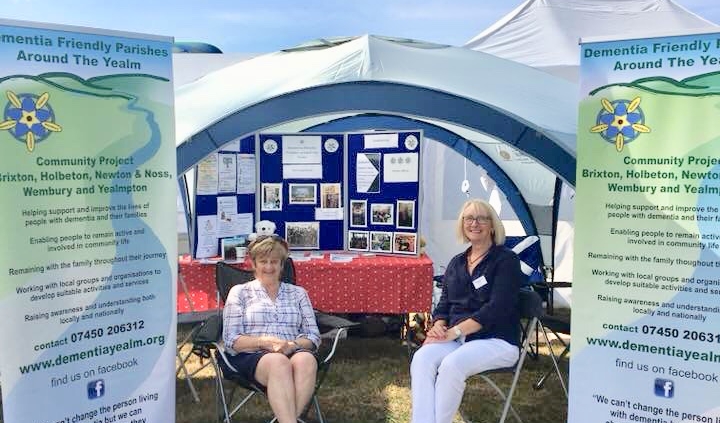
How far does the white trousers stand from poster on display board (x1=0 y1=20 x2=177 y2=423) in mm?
1092

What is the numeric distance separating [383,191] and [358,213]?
10.3 inches

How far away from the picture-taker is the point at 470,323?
282 cm

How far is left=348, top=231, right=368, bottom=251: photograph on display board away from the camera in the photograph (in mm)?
4414

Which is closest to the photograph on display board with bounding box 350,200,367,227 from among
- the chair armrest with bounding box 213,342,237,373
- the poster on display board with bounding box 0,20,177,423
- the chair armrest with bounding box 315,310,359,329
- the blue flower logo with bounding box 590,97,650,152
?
the chair armrest with bounding box 315,310,359,329

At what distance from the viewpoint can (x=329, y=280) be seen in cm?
395

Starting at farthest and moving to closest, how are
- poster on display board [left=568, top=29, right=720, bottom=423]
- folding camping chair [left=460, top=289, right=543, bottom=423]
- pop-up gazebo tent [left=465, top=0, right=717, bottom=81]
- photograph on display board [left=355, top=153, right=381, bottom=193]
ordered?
pop-up gazebo tent [left=465, top=0, right=717, bottom=81], photograph on display board [left=355, top=153, right=381, bottom=193], folding camping chair [left=460, top=289, right=543, bottom=423], poster on display board [left=568, top=29, right=720, bottom=423]

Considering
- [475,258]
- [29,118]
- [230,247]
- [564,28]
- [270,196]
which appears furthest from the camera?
[564,28]

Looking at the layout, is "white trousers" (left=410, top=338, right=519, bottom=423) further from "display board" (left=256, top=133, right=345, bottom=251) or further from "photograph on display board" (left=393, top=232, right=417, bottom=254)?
"display board" (left=256, top=133, right=345, bottom=251)

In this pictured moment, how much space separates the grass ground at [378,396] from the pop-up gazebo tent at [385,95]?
1.32 metres

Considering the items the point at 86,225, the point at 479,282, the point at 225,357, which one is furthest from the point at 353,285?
the point at 86,225


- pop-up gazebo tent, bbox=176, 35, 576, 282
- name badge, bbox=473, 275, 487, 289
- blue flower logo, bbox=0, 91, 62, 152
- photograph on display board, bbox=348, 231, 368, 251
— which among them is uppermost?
pop-up gazebo tent, bbox=176, 35, 576, 282

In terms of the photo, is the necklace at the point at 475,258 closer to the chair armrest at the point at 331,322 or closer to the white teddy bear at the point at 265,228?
the chair armrest at the point at 331,322

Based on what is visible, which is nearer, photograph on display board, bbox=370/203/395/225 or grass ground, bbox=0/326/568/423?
grass ground, bbox=0/326/568/423

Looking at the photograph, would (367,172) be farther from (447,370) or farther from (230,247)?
(447,370)
